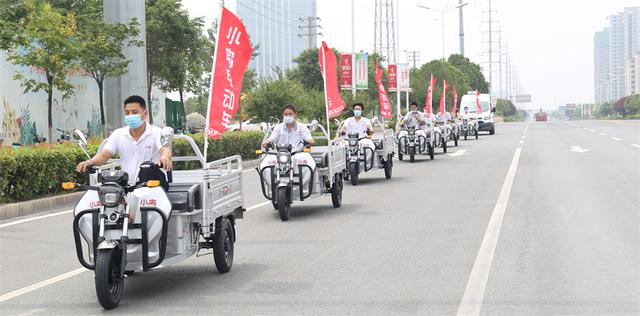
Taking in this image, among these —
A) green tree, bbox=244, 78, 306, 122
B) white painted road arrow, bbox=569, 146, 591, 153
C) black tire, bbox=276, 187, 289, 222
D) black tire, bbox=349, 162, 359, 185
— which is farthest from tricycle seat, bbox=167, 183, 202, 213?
green tree, bbox=244, 78, 306, 122

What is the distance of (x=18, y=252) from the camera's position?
11.4m

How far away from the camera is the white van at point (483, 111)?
189 feet

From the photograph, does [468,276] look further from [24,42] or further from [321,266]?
[24,42]

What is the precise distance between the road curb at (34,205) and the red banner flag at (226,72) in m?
6.37

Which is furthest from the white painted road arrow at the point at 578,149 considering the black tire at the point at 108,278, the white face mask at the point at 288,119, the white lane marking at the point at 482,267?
the black tire at the point at 108,278

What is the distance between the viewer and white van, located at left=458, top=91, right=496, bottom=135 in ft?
189

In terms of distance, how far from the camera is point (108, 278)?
734cm

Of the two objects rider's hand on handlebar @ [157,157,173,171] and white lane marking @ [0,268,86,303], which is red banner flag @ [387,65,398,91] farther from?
rider's hand on handlebar @ [157,157,173,171]

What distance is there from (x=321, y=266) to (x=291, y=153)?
4664 mm

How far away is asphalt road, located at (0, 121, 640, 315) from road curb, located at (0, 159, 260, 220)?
53 centimetres

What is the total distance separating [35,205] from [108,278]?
9.64 m

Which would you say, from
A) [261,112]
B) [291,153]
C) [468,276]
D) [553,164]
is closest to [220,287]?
[468,276]

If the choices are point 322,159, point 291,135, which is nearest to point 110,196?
point 291,135

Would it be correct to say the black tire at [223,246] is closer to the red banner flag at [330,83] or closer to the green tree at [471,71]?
the red banner flag at [330,83]
